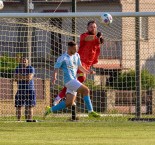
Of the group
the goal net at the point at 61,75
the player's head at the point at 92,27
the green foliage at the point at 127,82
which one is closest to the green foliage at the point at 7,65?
the goal net at the point at 61,75

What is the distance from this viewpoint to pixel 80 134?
13102 mm

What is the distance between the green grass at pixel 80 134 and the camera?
11352 mm

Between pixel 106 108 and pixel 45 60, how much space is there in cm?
194

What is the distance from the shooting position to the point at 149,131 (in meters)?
14.1

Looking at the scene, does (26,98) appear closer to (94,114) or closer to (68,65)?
(68,65)

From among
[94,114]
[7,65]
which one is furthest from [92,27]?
[7,65]

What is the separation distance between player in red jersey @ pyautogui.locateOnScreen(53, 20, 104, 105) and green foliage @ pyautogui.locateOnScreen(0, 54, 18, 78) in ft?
9.57

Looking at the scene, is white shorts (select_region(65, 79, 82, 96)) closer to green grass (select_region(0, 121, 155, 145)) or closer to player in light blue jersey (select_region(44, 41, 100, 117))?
player in light blue jersey (select_region(44, 41, 100, 117))

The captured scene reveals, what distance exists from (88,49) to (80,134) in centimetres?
369

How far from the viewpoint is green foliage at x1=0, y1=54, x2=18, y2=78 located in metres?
19.3

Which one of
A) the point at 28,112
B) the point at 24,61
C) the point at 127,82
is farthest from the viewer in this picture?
the point at 127,82

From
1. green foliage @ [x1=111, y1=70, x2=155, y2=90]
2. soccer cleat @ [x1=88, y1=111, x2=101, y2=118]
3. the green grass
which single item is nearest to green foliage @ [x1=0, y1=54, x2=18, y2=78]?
green foliage @ [x1=111, y1=70, x2=155, y2=90]

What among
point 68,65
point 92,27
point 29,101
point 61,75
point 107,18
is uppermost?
point 107,18

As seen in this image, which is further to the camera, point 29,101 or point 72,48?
point 29,101
